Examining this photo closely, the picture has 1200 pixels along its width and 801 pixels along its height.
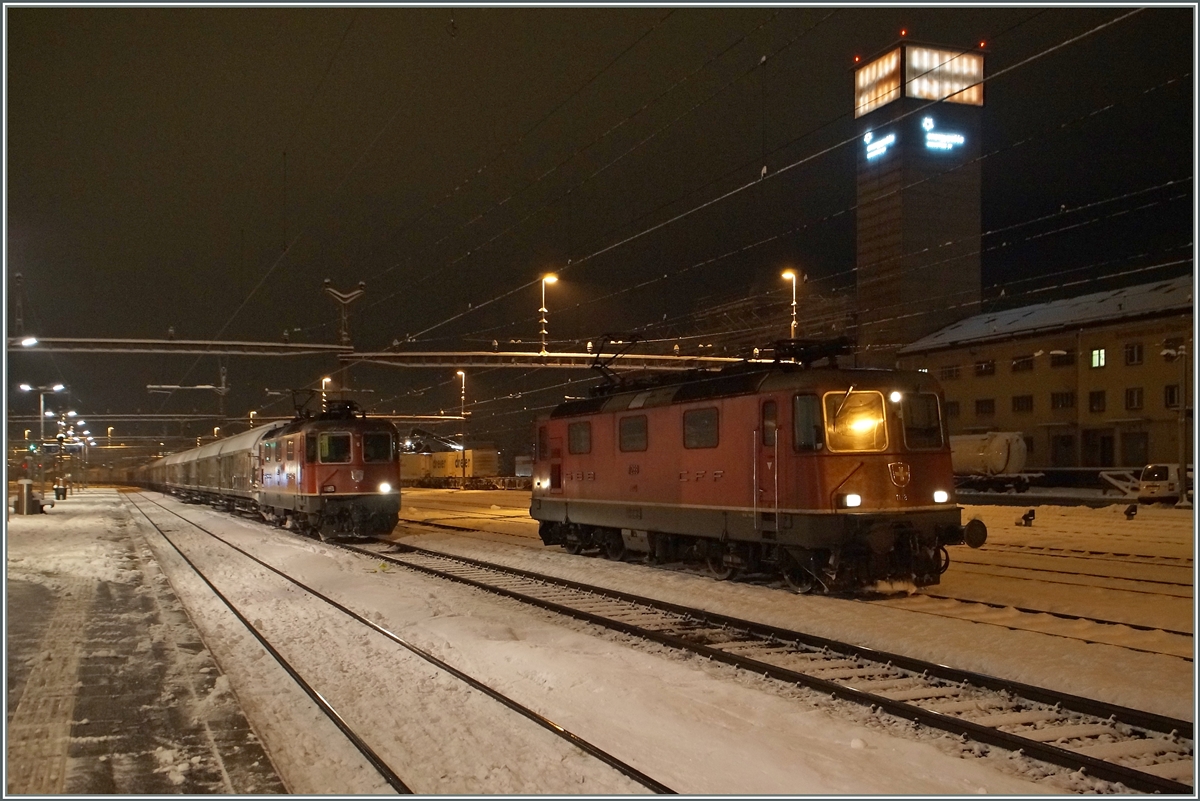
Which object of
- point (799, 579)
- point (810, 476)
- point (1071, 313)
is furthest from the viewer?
point (1071, 313)

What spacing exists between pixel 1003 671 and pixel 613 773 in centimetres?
467

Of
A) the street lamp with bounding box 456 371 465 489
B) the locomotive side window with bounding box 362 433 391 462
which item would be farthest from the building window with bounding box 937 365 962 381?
the locomotive side window with bounding box 362 433 391 462

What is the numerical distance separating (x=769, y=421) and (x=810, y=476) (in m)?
1.20

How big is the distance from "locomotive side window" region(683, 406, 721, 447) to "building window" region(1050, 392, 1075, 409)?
136 feet

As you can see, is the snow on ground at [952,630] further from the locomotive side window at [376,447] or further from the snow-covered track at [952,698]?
the locomotive side window at [376,447]

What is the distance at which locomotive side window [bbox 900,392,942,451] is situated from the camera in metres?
13.9

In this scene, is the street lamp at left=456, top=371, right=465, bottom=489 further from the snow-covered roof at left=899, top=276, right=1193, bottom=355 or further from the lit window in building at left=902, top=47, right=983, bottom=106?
the lit window in building at left=902, top=47, right=983, bottom=106

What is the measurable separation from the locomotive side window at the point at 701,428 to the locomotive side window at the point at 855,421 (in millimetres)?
2279

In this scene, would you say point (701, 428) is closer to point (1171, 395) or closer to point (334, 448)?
point (334, 448)

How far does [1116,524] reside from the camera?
90.8ft

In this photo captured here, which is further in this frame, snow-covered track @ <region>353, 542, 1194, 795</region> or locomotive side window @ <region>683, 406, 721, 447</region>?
locomotive side window @ <region>683, 406, 721, 447</region>

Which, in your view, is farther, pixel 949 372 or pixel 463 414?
pixel 949 372

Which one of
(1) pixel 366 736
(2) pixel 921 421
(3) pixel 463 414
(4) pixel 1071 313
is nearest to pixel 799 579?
(2) pixel 921 421

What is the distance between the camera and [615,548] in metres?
19.4
